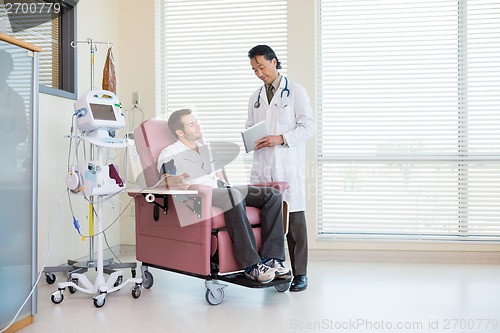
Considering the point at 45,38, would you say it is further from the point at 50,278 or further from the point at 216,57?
the point at 50,278

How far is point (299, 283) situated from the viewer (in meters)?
3.39

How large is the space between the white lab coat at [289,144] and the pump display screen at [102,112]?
924mm

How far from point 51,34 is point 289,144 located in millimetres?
1903

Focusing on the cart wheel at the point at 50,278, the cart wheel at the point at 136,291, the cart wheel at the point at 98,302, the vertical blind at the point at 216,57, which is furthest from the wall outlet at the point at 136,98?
the cart wheel at the point at 98,302

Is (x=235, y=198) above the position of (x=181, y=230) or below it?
above

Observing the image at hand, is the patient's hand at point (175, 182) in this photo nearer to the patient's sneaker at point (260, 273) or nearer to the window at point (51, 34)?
the patient's sneaker at point (260, 273)

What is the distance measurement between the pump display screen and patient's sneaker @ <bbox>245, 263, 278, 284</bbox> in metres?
1.14

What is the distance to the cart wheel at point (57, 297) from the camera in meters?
3.06

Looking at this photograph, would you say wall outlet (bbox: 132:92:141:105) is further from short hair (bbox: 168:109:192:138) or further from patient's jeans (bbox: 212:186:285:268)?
patient's jeans (bbox: 212:186:285:268)

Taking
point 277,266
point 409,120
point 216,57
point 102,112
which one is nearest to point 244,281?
point 277,266

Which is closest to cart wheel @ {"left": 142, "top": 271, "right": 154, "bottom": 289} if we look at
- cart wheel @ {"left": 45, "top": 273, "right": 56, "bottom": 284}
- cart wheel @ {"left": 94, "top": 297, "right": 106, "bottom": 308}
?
cart wheel @ {"left": 94, "top": 297, "right": 106, "bottom": 308}

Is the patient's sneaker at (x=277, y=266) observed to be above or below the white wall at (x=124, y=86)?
below

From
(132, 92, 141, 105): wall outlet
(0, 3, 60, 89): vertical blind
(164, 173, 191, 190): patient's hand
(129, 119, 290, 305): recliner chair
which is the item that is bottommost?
(129, 119, 290, 305): recliner chair

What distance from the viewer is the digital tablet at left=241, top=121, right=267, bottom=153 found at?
3305 millimetres
